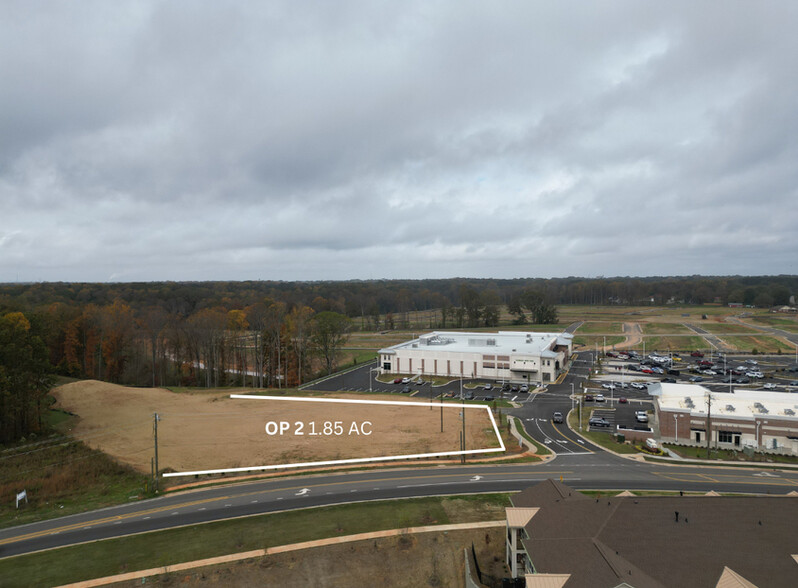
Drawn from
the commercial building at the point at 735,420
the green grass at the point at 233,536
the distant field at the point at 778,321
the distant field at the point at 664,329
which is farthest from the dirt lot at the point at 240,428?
the distant field at the point at 778,321

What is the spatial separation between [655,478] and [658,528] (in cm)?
1812

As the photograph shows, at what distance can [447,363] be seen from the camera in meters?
72.6

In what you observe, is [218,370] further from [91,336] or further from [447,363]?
[447,363]

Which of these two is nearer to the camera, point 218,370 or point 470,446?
point 470,446

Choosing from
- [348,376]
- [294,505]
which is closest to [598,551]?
[294,505]

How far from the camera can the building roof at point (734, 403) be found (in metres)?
40.3

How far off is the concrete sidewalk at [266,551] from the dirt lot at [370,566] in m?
0.36

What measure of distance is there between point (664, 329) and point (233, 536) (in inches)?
4774

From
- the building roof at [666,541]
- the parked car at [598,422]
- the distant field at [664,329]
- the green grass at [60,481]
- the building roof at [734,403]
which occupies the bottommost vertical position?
the parked car at [598,422]

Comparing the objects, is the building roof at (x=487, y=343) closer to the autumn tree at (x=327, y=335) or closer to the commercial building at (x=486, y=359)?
the commercial building at (x=486, y=359)

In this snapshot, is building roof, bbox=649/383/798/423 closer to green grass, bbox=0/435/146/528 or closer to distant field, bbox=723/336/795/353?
green grass, bbox=0/435/146/528

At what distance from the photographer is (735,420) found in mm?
40250

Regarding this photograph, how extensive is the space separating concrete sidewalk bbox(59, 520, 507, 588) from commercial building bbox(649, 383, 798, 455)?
2670 cm

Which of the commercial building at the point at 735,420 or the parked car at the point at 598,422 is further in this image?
the parked car at the point at 598,422
